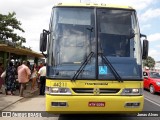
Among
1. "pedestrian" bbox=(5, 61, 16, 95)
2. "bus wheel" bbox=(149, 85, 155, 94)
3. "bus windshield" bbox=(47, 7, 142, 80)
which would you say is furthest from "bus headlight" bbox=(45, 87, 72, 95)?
"bus wheel" bbox=(149, 85, 155, 94)

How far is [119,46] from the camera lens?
8547mm

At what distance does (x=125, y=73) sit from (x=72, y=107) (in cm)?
158

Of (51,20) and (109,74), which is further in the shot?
(51,20)

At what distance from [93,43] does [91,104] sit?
1583mm

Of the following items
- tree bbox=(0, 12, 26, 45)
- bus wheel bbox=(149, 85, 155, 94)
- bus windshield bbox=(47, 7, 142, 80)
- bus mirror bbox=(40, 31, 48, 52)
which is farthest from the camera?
tree bbox=(0, 12, 26, 45)

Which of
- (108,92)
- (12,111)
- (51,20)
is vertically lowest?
(12,111)

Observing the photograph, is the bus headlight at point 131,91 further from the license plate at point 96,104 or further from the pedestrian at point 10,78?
the pedestrian at point 10,78

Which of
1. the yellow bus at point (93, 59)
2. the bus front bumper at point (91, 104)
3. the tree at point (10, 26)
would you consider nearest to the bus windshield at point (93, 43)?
the yellow bus at point (93, 59)

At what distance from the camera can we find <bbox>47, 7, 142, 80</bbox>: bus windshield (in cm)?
811

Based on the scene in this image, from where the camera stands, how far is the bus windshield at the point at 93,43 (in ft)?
26.6

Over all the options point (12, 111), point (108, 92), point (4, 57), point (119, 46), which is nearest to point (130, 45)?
point (119, 46)

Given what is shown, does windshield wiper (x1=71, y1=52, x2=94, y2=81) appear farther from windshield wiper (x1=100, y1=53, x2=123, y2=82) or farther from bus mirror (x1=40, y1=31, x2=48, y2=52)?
bus mirror (x1=40, y1=31, x2=48, y2=52)

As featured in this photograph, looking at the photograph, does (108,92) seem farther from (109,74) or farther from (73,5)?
(73,5)

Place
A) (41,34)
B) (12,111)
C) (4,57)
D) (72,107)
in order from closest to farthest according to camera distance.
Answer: (72,107)
(41,34)
(12,111)
(4,57)
